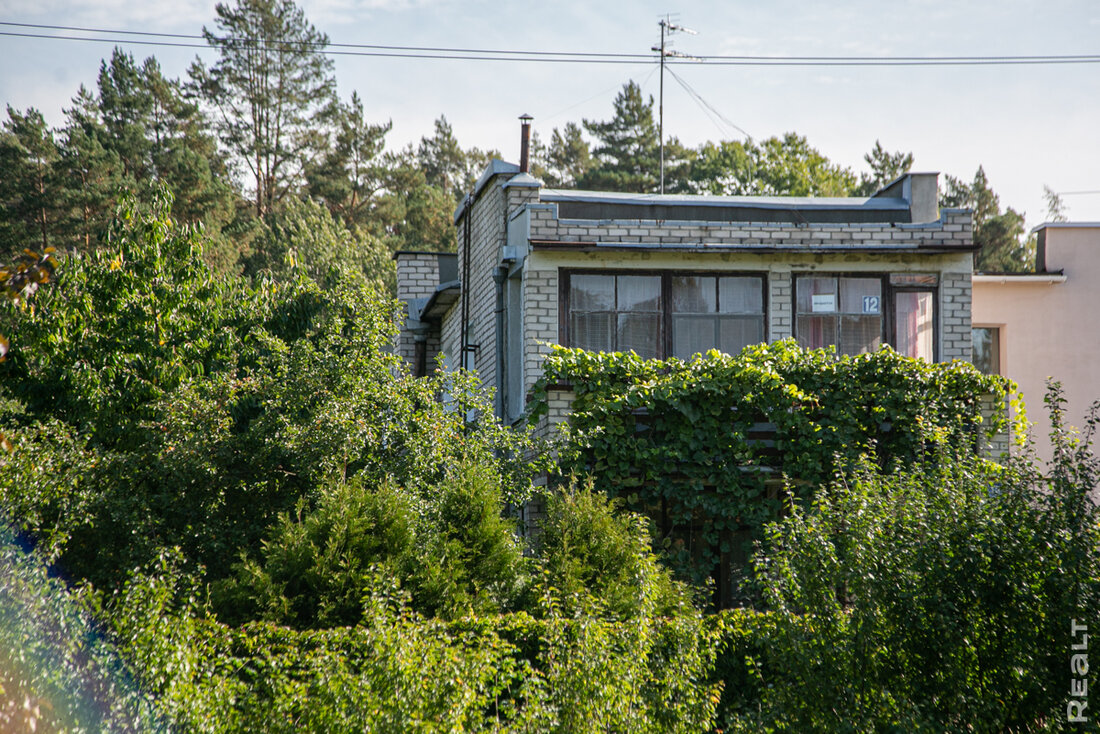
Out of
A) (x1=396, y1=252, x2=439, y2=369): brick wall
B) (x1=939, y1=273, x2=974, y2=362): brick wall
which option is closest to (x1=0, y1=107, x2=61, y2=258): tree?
(x1=396, y1=252, x2=439, y2=369): brick wall

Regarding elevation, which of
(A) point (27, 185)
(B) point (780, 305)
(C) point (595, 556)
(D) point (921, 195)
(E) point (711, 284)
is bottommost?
(C) point (595, 556)

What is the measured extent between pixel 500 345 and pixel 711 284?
111 inches

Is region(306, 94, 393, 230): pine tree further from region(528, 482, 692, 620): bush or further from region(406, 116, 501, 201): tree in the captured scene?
region(528, 482, 692, 620): bush

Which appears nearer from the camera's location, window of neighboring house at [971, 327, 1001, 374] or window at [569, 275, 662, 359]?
window at [569, 275, 662, 359]

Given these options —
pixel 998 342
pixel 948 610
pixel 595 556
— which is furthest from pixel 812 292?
pixel 998 342

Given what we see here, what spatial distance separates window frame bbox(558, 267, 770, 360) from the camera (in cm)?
1327

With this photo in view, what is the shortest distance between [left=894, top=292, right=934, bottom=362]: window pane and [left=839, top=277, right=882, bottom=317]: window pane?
0.81 ft

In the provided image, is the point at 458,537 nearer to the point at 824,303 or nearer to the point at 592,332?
the point at 592,332

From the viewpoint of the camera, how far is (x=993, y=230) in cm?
4306

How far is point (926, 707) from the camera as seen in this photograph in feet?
21.2

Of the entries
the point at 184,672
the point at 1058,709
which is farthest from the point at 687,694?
the point at 184,672

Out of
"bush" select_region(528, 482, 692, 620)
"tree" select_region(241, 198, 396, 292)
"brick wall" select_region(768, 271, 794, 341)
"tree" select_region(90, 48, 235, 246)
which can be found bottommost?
"bush" select_region(528, 482, 692, 620)

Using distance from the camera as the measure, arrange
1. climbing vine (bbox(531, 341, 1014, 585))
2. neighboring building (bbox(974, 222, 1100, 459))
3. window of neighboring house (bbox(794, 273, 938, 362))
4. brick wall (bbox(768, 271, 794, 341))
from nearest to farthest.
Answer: climbing vine (bbox(531, 341, 1014, 585))
brick wall (bbox(768, 271, 794, 341))
window of neighboring house (bbox(794, 273, 938, 362))
neighboring building (bbox(974, 222, 1100, 459))

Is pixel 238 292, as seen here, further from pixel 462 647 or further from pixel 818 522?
pixel 818 522
